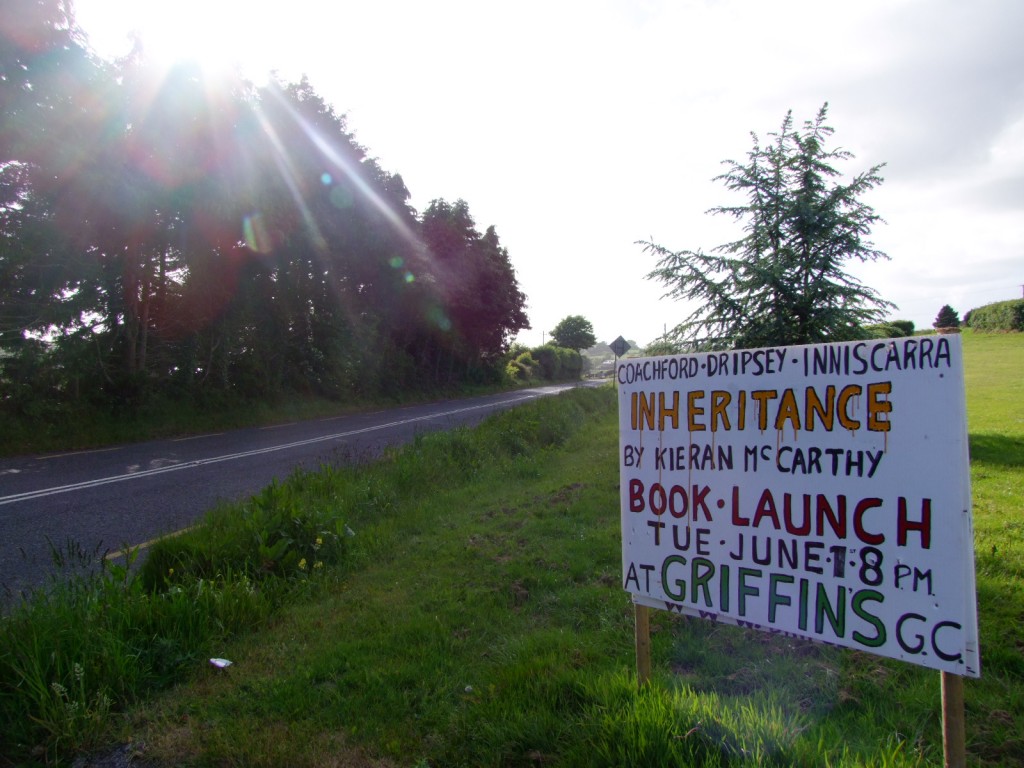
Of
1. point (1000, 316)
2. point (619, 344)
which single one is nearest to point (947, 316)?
point (1000, 316)

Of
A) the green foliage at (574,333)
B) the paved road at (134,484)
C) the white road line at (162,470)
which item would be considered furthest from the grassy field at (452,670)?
the green foliage at (574,333)

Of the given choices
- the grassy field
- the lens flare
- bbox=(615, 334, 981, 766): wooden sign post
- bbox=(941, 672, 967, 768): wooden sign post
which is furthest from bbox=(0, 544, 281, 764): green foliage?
the lens flare

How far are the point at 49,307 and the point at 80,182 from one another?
113 inches

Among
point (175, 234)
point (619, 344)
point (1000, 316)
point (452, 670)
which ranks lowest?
point (452, 670)

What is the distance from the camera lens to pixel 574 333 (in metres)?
85.9

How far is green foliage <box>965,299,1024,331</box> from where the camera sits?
42634 mm

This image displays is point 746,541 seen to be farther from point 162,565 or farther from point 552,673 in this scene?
point 162,565

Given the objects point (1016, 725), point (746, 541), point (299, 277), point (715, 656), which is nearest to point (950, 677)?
point (746, 541)

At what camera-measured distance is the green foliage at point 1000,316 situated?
42.6 meters

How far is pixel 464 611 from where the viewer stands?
13.1 ft

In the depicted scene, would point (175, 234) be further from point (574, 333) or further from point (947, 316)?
point (574, 333)

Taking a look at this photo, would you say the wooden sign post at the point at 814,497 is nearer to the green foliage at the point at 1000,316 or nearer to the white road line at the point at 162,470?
the white road line at the point at 162,470

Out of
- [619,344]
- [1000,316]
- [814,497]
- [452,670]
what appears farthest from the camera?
[1000,316]

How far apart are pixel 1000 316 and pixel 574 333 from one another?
163ft
